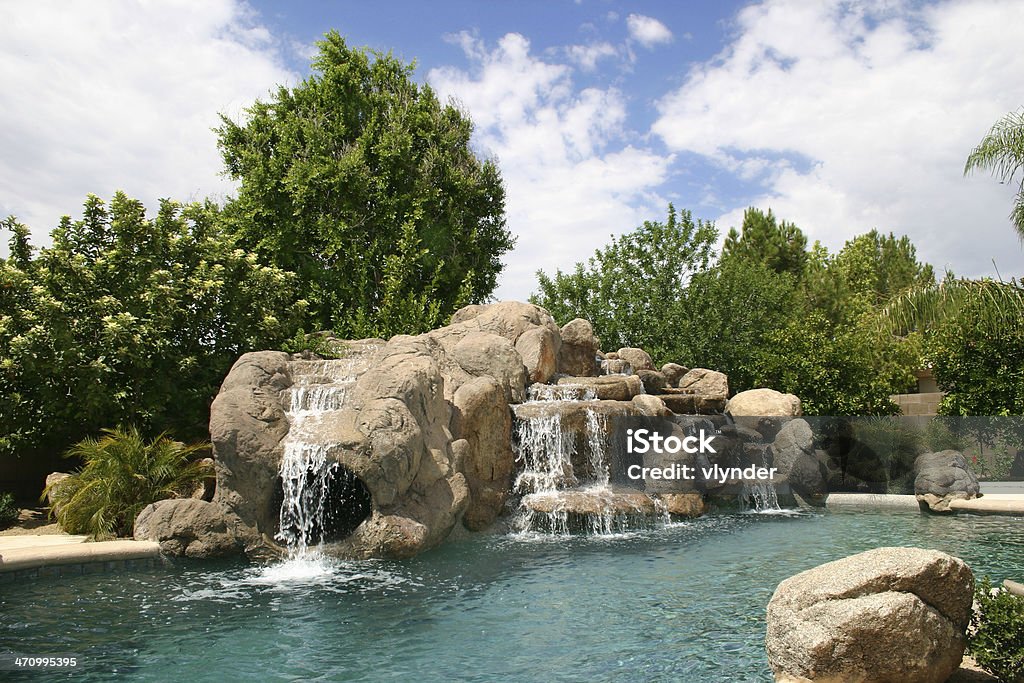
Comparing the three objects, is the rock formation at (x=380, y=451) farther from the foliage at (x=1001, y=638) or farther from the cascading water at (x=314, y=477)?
the foliage at (x=1001, y=638)

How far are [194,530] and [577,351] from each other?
11333 millimetres

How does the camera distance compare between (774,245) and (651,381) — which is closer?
(651,381)

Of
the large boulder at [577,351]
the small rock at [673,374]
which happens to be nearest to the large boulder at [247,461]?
the large boulder at [577,351]

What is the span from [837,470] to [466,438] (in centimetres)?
950

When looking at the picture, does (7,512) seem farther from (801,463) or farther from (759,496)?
(801,463)

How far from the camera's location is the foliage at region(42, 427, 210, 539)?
479 inches

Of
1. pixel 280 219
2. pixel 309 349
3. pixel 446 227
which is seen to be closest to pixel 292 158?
pixel 280 219

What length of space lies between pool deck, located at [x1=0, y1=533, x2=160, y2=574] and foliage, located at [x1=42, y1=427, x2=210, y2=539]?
2.31 feet

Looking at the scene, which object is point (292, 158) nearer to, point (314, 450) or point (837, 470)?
point (314, 450)

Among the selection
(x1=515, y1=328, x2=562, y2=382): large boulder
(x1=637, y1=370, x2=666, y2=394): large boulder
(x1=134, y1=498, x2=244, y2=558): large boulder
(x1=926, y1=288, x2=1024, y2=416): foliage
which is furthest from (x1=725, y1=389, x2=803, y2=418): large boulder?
(x1=134, y1=498, x2=244, y2=558): large boulder

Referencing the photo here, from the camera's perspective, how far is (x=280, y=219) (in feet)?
78.6

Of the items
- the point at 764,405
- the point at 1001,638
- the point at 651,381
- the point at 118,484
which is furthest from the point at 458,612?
the point at 764,405

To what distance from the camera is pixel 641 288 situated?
27391 millimetres

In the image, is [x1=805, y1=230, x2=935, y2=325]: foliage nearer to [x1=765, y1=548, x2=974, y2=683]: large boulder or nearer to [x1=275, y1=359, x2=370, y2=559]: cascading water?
[x1=275, y1=359, x2=370, y2=559]: cascading water
